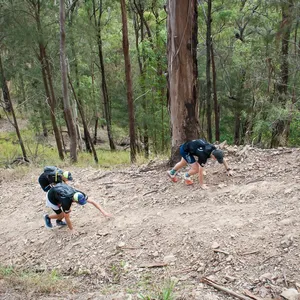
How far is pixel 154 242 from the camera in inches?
162

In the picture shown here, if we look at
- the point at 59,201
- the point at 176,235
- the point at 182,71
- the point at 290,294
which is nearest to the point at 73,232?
the point at 59,201

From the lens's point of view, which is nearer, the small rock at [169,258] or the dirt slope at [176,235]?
the dirt slope at [176,235]

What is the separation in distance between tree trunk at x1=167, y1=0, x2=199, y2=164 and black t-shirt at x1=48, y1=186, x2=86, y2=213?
255 centimetres

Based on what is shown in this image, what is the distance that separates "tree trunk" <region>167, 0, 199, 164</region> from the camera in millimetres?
5859

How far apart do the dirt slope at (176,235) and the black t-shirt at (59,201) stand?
49 centimetres

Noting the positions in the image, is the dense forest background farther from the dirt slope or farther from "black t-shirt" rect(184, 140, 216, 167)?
the dirt slope

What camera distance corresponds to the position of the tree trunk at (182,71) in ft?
19.2

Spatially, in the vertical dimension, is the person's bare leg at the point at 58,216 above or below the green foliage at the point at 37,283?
below

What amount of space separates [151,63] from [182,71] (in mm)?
9256

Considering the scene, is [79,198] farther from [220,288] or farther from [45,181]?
[220,288]

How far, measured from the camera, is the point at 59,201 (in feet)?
15.9

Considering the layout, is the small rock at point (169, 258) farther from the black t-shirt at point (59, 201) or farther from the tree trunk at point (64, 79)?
the tree trunk at point (64, 79)

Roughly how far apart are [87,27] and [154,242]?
14860mm

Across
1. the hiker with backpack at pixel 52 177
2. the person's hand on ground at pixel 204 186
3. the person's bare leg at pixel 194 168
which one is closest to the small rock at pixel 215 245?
the person's hand on ground at pixel 204 186
